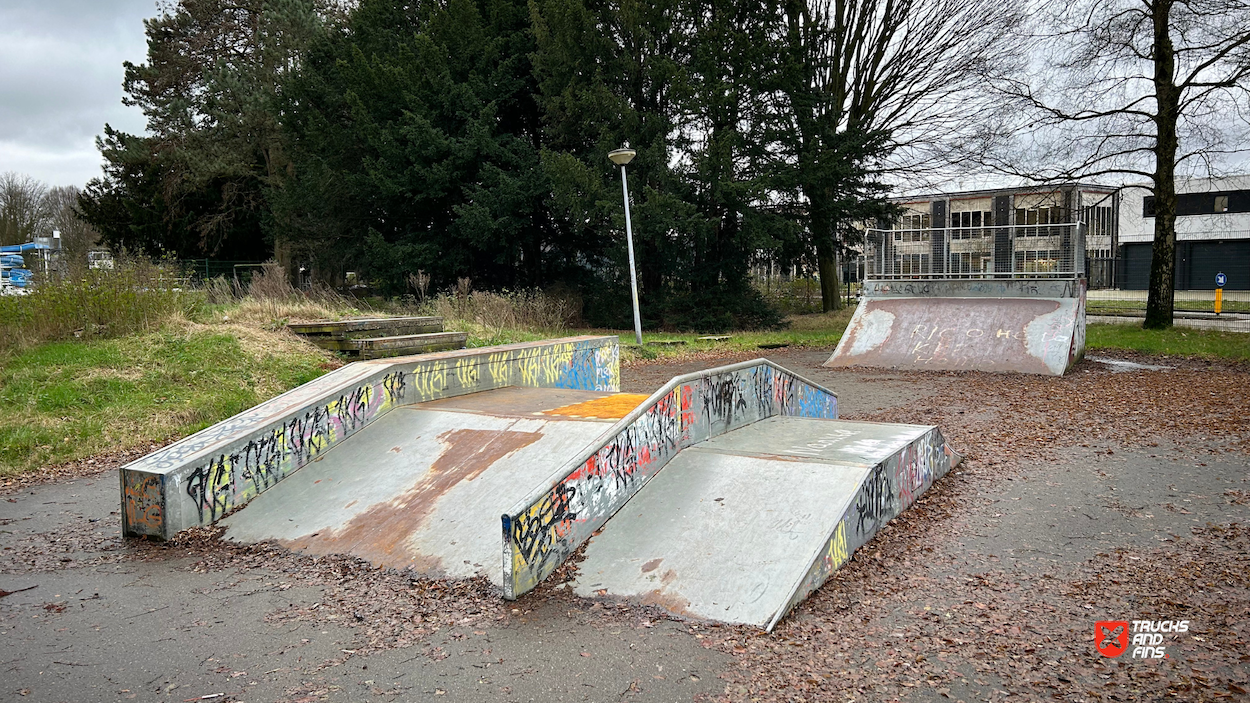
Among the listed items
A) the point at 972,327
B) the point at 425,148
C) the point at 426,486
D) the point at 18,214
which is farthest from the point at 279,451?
the point at 18,214

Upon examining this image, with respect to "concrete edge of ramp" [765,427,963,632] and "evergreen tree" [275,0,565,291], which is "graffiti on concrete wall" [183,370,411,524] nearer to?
"concrete edge of ramp" [765,427,963,632]

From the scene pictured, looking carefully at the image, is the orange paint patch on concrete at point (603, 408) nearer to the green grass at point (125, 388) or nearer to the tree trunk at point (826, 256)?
the green grass at point (125, 388)

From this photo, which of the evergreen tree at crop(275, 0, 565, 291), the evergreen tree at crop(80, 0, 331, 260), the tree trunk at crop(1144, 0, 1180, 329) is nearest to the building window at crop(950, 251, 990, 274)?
the tree trunk at crop(1144, 0, 1180, 329)

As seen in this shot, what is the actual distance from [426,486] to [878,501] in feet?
9.18

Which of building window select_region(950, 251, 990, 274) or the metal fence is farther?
building window select_region(950, 251, 990, 274)

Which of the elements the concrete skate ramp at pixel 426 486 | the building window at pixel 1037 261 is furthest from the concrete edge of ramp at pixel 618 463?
the building window at pixel 1037 261

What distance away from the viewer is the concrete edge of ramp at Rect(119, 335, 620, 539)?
4922mm

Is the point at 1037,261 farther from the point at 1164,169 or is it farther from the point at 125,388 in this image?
the point at 125,388

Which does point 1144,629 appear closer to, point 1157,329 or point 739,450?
point 739,450

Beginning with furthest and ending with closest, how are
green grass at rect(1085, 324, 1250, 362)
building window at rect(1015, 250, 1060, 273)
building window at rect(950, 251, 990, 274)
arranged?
building window at rect(950, 251, 990, 274), building window at rect(1015, 250, 1060, 273), green grass at rect(1085, 324, 1250, 362)

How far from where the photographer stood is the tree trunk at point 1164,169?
15.8 m

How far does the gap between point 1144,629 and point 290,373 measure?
30.4ft

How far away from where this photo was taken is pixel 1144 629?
3.37m

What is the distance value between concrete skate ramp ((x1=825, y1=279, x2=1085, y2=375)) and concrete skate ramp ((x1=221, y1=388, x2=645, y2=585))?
8.78m
